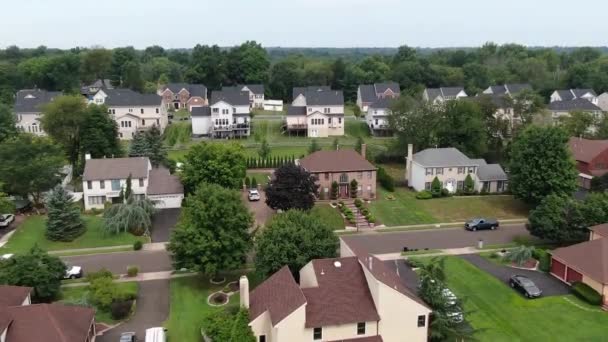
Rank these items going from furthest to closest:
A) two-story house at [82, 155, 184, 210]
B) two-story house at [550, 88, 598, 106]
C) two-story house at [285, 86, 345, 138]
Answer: two-story house at [550, 88, 598, 106]
two-story house at [285, 86, 345, 138]
two-story house at [82, 155, 184, 210]

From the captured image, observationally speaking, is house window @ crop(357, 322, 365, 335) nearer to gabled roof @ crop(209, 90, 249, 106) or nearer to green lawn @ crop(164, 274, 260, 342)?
green lawn @ crop(164, 274, 260, 342)

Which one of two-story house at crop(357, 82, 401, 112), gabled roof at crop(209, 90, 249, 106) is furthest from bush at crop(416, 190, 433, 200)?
two-story house at crop(357, 82, 401, 112)

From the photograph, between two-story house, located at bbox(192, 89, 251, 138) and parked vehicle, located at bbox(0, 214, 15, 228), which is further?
two-story house, located at bbox(192, 89, 251, 138)

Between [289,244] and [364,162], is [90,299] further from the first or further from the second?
[364,162]

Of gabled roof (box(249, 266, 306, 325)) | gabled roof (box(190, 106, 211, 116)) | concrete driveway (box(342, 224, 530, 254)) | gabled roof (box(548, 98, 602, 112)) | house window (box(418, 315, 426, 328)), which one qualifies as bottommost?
concrete driveway (box(342, 224, 530, 254))

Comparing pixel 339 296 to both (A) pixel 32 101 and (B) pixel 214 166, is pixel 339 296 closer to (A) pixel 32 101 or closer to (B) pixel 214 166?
(B) pixel 214 166

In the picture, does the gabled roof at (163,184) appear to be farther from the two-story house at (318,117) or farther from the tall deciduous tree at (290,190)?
the two-story house at (318,117)

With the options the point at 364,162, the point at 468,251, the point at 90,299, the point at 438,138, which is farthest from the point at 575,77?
the point at 90,299
